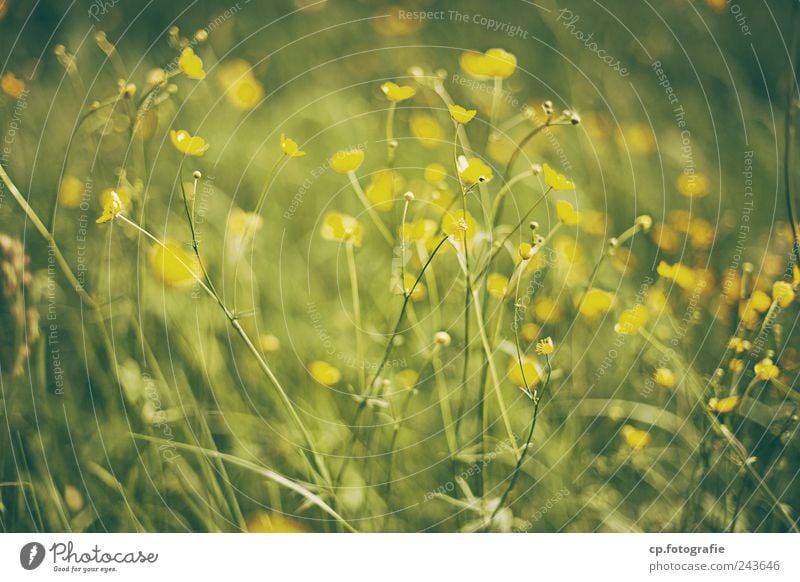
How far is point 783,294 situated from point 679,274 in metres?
0.12

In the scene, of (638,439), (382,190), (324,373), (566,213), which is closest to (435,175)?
(382,190)

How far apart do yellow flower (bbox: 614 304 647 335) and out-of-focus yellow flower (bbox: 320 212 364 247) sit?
337 mm

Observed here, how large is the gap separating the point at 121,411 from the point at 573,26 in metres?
0.74

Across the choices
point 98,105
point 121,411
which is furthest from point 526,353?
point 98,105

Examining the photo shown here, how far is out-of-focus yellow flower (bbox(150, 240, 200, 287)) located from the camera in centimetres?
77

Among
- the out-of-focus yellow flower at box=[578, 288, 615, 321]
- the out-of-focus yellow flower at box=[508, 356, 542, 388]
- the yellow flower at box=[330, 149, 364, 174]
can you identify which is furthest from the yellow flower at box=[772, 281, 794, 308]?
the yellow flower at box=[330, 149, 364, 174]

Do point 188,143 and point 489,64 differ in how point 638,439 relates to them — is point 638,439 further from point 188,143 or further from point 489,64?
point 188,143

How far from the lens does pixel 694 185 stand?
847mm

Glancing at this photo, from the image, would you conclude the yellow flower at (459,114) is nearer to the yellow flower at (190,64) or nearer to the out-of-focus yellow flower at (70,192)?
Answer: the yellow flower at (190,64)

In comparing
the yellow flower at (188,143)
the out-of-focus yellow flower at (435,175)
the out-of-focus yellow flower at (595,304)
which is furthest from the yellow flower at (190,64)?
the out-of-focus yellow flower at (595,304)

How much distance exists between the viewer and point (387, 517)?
753 millimetres
